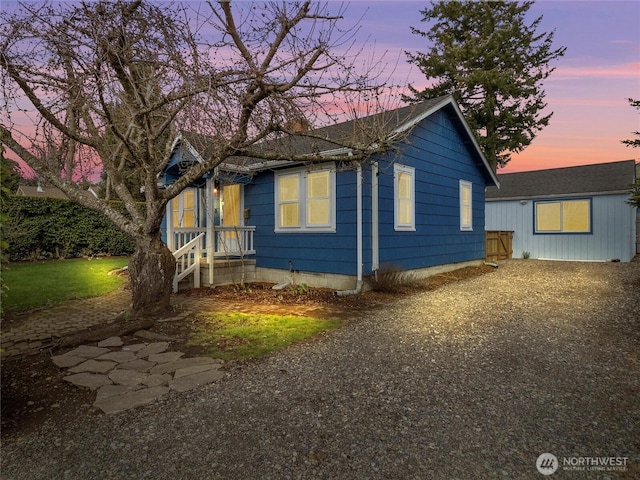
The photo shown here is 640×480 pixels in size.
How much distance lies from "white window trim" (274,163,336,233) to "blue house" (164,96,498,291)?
0.08ft

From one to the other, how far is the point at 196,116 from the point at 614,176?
651 inches

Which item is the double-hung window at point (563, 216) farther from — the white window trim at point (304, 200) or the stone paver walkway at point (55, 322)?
the stone paver walkway at point (55, 322)

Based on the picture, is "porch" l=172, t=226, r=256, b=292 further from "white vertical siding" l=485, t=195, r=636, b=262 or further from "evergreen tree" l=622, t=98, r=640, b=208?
"white vertical siding" l=485, t=195, r=636, b=262

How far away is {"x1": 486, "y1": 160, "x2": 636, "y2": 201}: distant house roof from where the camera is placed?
1446 centimetres

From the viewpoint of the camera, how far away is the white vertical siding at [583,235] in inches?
553

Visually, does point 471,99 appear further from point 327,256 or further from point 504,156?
point 327,256

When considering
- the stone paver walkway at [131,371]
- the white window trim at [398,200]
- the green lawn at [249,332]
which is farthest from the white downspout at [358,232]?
the stone paver walkway at [131,371]

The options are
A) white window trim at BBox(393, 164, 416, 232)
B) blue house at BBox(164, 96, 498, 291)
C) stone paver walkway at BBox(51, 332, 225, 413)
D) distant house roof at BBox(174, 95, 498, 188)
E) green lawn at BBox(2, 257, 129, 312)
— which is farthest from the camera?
white window trim at BBox(393, 164, 416, 232)

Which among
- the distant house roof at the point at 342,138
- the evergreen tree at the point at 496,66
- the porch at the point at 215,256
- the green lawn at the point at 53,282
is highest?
the evergreen tree at the point at 496,66

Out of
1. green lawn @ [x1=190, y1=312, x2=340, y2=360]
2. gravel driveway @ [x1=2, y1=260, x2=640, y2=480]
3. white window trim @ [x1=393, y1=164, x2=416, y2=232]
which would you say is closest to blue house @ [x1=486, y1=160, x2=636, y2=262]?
white window trim @ [x1=393, y1=164, x2=416, y2=232]

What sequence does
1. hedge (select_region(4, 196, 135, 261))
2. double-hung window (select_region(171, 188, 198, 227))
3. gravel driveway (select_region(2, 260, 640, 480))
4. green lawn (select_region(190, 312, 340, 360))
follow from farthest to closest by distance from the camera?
hedge (select_region(4, 196, 135, 261)) → double-hung window (select_region(171, 188, 198, 227)) → green lawn (select_region(190, 312, 340, 360)) → gravel driveway (select_region(2, 260, 640, 480))

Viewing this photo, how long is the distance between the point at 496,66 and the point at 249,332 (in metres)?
22.4

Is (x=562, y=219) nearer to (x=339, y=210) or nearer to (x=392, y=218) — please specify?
(x=392, y=218)

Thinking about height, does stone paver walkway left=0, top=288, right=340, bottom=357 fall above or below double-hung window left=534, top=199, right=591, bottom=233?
below
